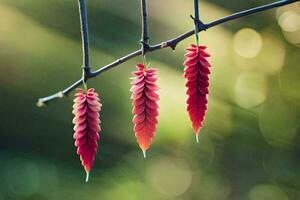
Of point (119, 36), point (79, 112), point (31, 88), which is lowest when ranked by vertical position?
point (79, 112)

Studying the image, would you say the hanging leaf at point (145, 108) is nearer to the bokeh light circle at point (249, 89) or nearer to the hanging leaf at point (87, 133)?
the hanging leaf at point (87, 133)

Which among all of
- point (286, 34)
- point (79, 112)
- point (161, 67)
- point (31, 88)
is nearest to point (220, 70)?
point (161, 67)

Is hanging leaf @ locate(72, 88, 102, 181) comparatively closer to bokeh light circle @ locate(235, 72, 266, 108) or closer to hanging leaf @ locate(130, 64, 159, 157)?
hanging leaf @ locate(130, 64, 159, 157)

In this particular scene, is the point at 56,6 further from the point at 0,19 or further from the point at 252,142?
the point at 252,142

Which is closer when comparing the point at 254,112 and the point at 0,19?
the point at 0,19

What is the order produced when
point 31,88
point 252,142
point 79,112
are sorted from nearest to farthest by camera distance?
point 79,112
point 31,88
point 252,142

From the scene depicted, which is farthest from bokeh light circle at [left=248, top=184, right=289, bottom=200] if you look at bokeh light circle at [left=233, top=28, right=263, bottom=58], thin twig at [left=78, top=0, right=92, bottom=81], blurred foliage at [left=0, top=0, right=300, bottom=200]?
thin twig at [left=78, top=0, right=92, bottom=81]

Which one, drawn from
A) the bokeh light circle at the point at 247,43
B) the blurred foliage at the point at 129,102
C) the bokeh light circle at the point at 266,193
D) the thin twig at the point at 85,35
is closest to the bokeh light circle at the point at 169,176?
the blurred foliage at the point at 129,102
